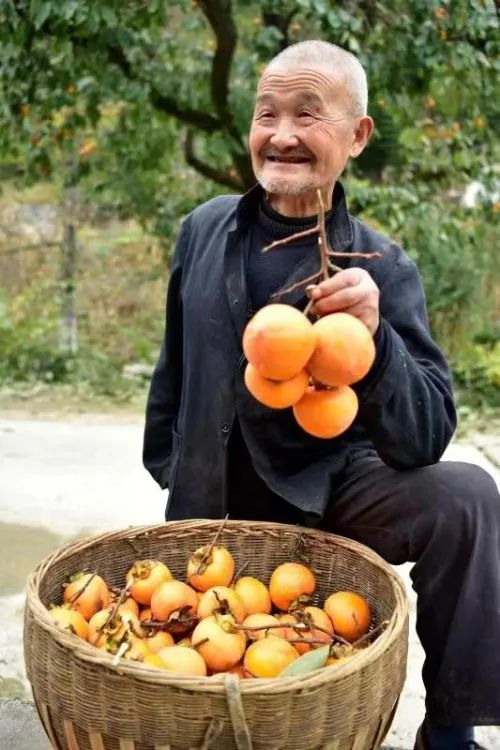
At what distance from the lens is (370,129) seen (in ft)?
7.14

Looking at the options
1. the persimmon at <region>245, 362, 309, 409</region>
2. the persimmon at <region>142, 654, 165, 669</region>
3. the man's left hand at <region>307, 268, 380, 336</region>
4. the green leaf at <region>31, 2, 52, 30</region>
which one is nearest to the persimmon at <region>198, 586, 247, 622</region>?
the persimmon at <region>142, 654, 165, 669</region>

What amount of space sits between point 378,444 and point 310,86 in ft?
2.61

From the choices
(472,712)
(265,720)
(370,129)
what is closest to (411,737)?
(472,712)

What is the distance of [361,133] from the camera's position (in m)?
2.16

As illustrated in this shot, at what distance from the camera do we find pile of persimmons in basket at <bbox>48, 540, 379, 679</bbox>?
5.26 ft

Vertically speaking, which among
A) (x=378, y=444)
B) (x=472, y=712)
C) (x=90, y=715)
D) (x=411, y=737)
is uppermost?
(x=378, y=444)

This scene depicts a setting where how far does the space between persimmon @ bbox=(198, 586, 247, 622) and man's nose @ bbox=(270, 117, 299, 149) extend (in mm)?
957

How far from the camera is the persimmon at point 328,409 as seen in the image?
1.51 metres

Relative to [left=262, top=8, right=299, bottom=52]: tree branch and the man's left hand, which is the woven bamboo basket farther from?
[left=262, top=8, right=299, bottom=52]: tree branch

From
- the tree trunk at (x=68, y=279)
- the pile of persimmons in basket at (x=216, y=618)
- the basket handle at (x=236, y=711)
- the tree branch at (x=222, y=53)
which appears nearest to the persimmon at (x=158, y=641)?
the pile of persimmons in basket at (x=216, y=618)

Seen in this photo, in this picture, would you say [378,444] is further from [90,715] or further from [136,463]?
[136,463]

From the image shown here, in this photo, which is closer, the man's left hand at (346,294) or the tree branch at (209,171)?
the man's left hand at (346,294)

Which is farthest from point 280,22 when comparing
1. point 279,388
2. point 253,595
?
point 279,388

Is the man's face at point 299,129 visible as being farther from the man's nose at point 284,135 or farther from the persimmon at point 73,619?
the persimmon at point 73,619
